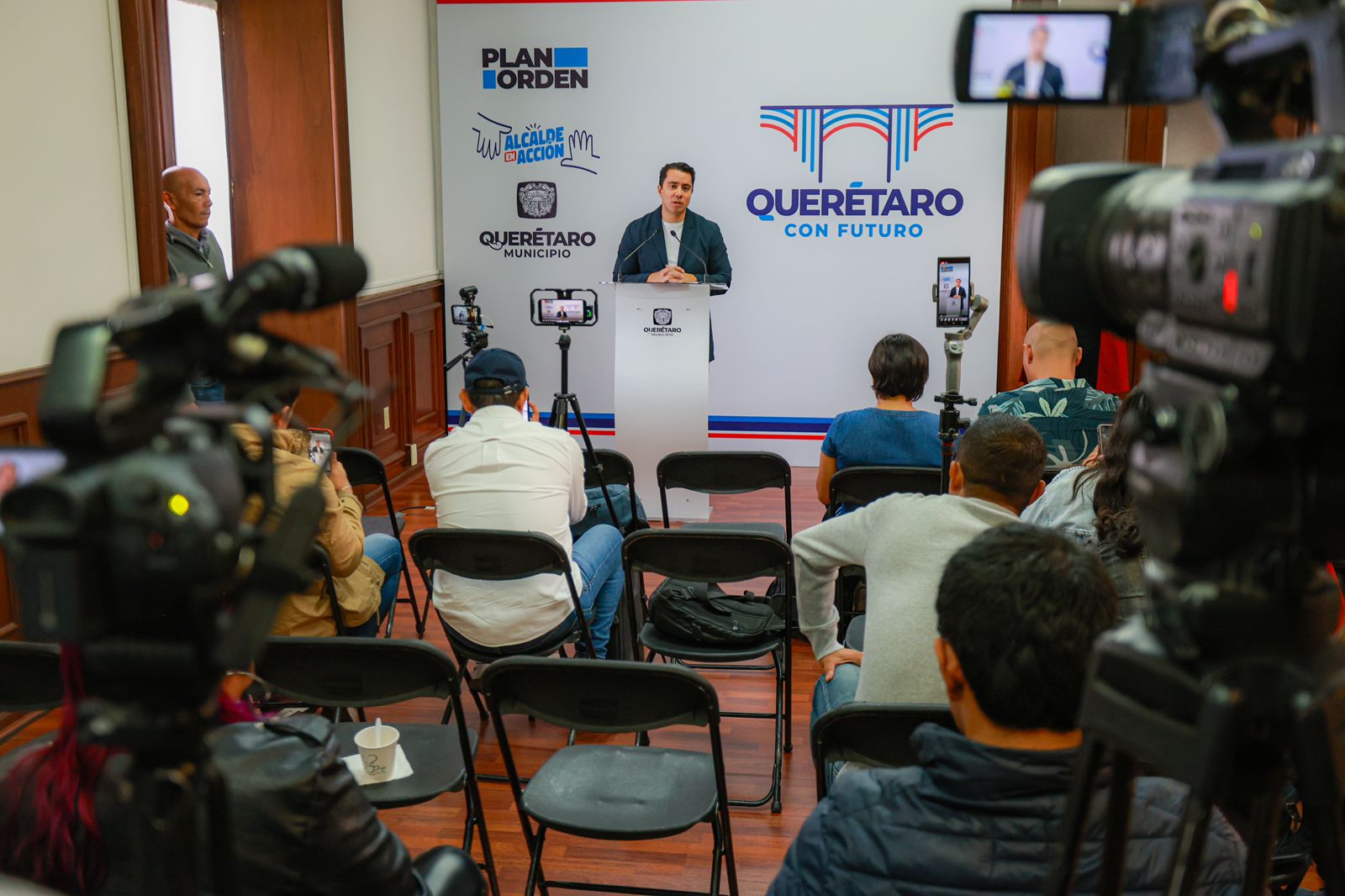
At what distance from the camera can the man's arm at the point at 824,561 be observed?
8.44 ft

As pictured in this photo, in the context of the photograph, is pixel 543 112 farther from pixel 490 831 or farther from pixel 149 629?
pixel 149 629

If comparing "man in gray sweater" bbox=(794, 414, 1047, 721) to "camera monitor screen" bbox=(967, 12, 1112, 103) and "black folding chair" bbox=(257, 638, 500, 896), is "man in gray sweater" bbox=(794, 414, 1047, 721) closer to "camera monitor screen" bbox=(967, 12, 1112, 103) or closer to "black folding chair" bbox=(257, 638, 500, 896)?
"black folding chair" bbox=(257, 638, 500, 896)

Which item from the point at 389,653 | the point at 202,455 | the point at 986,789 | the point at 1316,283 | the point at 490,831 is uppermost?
the point at 1316,283

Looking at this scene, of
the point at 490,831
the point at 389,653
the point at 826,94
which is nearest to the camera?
the point at 389,653

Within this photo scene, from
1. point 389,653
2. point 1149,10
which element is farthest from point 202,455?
point 389,653

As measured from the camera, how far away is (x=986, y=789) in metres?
1.41

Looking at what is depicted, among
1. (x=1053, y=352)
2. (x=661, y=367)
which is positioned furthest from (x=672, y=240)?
(x=1053, y=352)

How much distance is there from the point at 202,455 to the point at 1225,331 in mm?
653

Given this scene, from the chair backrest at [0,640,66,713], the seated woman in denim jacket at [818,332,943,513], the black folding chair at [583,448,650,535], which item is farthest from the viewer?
the black folding chair at [583,448,650,535]

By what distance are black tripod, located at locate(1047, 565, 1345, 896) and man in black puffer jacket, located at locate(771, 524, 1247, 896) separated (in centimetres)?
48

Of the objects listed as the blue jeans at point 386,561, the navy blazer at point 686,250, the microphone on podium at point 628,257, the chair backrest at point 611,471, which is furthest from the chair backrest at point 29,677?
the navy blazer at point 686,250

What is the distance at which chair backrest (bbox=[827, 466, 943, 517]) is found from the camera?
3834 mm

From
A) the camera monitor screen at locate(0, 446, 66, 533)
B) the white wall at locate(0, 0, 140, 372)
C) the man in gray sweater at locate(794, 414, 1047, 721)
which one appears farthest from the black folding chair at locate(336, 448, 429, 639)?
the camera monitor screen at locate(0, 446, 66, 533)

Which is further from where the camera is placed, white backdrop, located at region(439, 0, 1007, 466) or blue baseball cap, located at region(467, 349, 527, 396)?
white backdrop, located at region(439, 0, 1007, 466)
